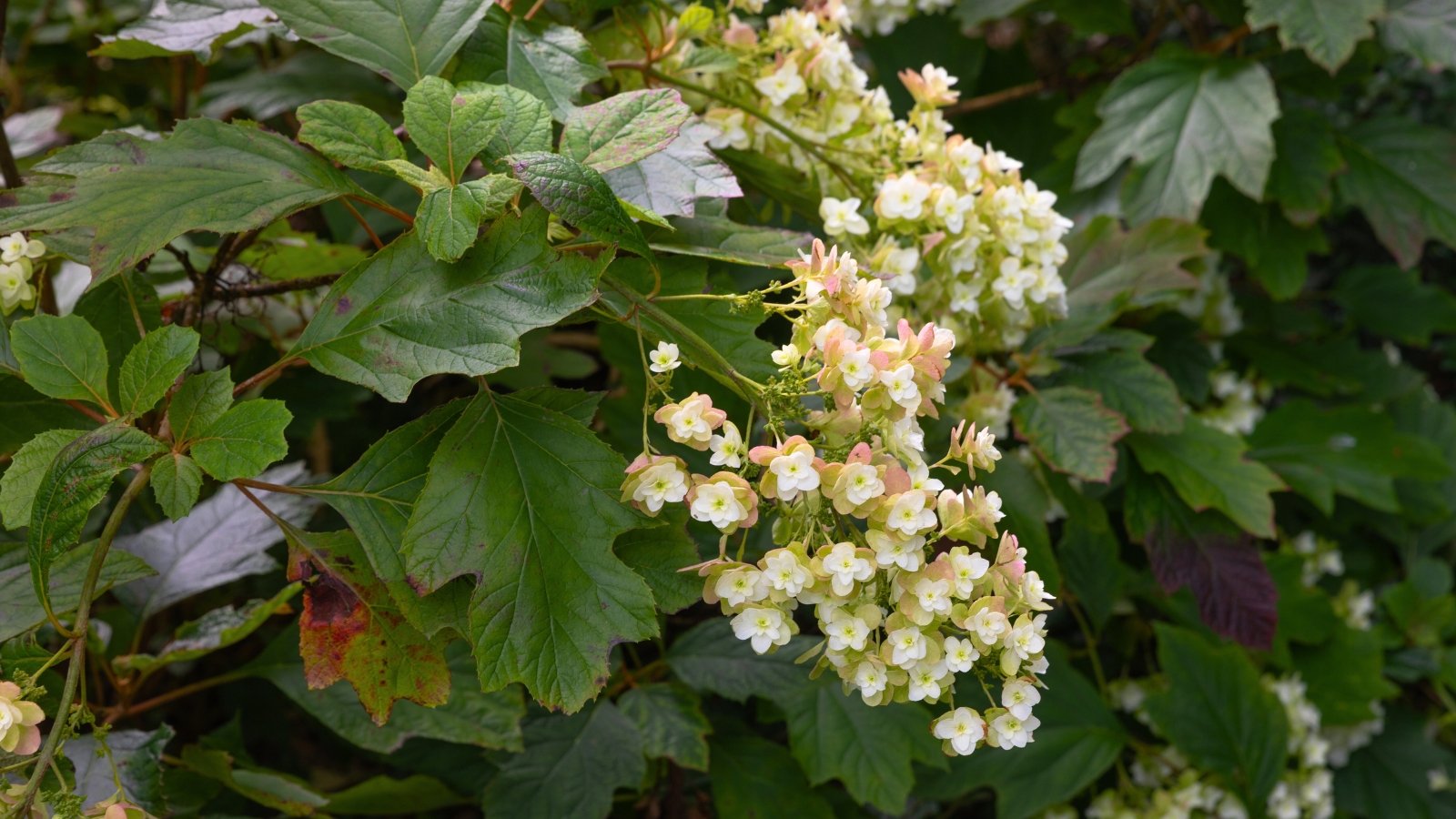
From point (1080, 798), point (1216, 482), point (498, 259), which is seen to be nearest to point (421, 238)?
point (498, 259)

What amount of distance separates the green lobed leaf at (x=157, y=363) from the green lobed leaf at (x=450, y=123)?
7.9 inches

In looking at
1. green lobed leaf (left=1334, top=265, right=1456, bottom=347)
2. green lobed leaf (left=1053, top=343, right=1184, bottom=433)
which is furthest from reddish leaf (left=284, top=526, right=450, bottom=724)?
green lobed leaf (left=1334, top=265, right=1456, bottom=347)

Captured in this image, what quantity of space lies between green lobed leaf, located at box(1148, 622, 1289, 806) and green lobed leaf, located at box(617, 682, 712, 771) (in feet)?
2.20

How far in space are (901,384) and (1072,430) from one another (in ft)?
1.73

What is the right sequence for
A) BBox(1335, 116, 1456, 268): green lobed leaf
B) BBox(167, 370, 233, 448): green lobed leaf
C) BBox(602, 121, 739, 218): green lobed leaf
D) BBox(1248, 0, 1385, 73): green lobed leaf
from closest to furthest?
BBox(167, 370, 233, 448): green lobed leaf
BBox(602, 121, 739, 218): green lobed leaf
BBox(1248, 0, 1385, 73): green lobed leaf
BBox(1335, 116, 1456, 268): green lobed leaf

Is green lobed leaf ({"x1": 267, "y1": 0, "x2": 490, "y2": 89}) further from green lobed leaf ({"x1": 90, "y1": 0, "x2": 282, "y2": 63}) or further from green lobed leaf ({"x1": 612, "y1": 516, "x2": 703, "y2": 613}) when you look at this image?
green lobed leaf ({"x1": 612, "y1": 516, "x2": 703, "y2": 613})

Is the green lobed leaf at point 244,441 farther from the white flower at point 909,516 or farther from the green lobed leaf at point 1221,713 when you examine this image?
the green lobed leaf at point 1221,713

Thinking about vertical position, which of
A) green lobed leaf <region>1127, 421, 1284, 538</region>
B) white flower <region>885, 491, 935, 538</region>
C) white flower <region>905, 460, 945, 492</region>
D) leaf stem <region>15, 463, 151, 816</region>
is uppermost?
white flower <region>885, 491, 935, 538</region>

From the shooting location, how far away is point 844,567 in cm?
67

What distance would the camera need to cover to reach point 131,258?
0.72 meters

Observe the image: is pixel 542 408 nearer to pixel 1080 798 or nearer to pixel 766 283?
pixel 766 283

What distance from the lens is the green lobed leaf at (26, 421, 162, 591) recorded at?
0.67 metres

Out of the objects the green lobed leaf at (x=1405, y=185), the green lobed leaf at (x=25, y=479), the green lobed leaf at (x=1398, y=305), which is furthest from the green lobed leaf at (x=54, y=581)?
the green lobed leaf at (x=1398, y=305)

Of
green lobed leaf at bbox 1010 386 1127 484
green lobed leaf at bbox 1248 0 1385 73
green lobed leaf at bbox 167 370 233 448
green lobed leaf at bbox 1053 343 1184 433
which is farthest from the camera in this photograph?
green lobed leaf at bbox 1248 0 1385 73
